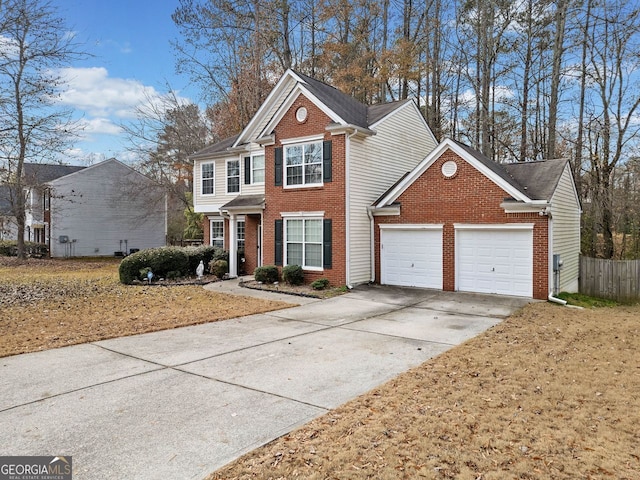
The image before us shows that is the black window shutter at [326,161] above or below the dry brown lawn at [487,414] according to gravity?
above

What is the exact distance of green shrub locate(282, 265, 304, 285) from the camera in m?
15.1

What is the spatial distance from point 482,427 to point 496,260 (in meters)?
9.50

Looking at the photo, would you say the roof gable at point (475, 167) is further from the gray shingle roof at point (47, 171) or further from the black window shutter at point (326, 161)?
the gray shingle roof at point (47, 171)

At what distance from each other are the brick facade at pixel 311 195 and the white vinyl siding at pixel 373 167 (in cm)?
35

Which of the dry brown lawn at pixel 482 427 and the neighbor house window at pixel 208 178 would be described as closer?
the dry brown lawn at pixel 482 427

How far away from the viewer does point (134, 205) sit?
119ft

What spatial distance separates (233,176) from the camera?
66.6 feet

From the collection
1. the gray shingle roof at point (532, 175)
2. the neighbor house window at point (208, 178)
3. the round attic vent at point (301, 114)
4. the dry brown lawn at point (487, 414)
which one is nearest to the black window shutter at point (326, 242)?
the round attic vent at point (301, 114)

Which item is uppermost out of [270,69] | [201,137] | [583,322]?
[270,69]

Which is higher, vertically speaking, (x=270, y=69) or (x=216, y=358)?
(x=270, y=69)

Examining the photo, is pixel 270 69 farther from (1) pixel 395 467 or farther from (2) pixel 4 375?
(1) pixel 395 467

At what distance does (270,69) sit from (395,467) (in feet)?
89.4

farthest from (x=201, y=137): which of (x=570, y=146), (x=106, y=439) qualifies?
(x=106, y=439)

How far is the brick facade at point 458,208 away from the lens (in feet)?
40.0
